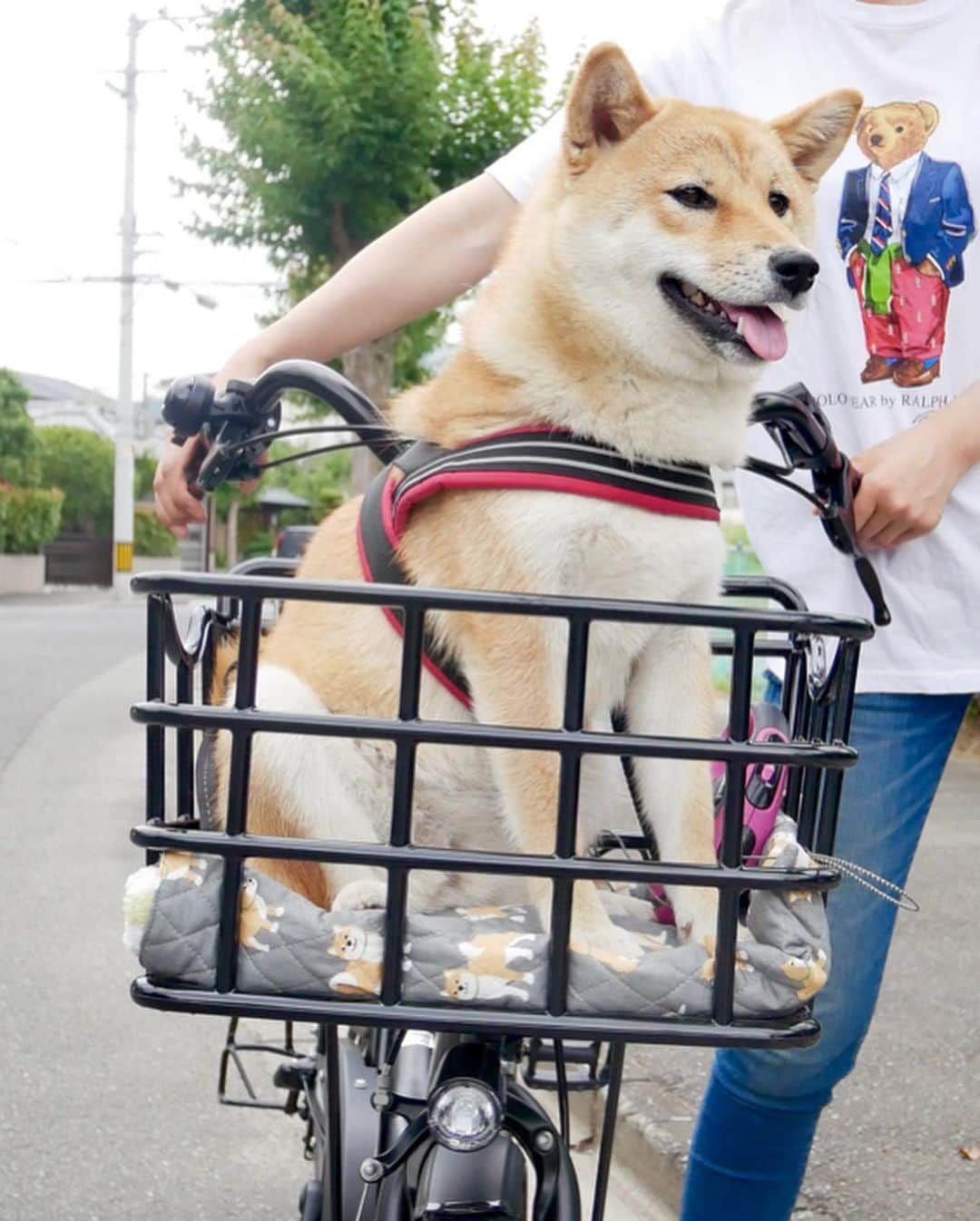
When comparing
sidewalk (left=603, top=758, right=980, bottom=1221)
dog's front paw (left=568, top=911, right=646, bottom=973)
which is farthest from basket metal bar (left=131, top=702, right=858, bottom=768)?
sidewalk (left=603, top=758, right=980, bottom=1221)

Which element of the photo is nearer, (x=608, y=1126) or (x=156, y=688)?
(x=156, y=688)

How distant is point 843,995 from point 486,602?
1137 mm

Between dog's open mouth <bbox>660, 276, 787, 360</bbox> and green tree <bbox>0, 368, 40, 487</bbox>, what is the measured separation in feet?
120

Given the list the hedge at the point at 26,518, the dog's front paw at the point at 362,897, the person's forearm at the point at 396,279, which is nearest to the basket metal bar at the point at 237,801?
the dog's front paw at the point at 362,897

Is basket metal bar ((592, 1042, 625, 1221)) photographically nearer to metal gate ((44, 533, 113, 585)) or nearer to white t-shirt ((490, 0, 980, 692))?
white t-shirt ((490, 0, 980, 692))

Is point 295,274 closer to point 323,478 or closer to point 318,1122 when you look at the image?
point 318,1122

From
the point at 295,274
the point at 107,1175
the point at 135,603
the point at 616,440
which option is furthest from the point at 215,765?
the point at 135,603

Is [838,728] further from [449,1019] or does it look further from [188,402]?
[188,402]

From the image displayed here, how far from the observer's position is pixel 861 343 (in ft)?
6.92

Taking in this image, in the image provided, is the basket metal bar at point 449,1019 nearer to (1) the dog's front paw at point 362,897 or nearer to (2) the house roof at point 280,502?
(1) the dog's front paw at point 362,897

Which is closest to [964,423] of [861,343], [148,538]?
[861,343]

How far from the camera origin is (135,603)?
102ft

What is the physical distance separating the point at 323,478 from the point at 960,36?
51886mm

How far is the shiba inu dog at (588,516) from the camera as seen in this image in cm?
152
